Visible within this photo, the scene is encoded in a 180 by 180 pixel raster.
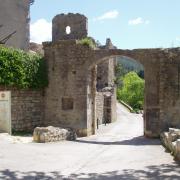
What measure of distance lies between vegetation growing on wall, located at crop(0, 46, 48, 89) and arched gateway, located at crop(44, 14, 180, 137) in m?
0.51

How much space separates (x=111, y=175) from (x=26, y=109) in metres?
11.0

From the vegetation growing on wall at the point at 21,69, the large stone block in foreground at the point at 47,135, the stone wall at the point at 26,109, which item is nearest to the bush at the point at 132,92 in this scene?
the stone wall at the point at 26,109

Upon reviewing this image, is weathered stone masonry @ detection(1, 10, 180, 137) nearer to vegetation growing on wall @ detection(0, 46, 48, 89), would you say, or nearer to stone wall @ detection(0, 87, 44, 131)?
stone wall @ detection(0, 87, 44, 131)

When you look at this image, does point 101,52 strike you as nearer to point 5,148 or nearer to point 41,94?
point 41,94

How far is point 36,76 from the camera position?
66.1 feet

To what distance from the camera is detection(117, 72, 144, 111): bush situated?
52972 mm

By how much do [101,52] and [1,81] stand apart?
503 centimetres

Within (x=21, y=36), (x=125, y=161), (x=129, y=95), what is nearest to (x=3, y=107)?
(x=125, y=161)

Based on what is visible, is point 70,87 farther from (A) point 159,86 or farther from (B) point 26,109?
(A) point 159,86

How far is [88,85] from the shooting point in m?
20.2

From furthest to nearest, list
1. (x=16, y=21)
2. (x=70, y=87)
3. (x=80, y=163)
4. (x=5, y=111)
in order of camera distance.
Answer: (x=16, y=21) < (x=70, y=87) < (x=5, y=111) < (x=80, y=163)

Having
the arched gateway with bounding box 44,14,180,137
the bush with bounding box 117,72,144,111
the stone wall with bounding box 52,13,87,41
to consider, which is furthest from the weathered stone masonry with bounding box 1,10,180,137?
the bush with bounding box 117,72,144,111

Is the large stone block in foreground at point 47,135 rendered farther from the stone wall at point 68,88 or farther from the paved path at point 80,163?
the stone wall at point 68,88

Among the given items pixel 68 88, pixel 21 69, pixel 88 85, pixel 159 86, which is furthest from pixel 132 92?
pixel 21 69
